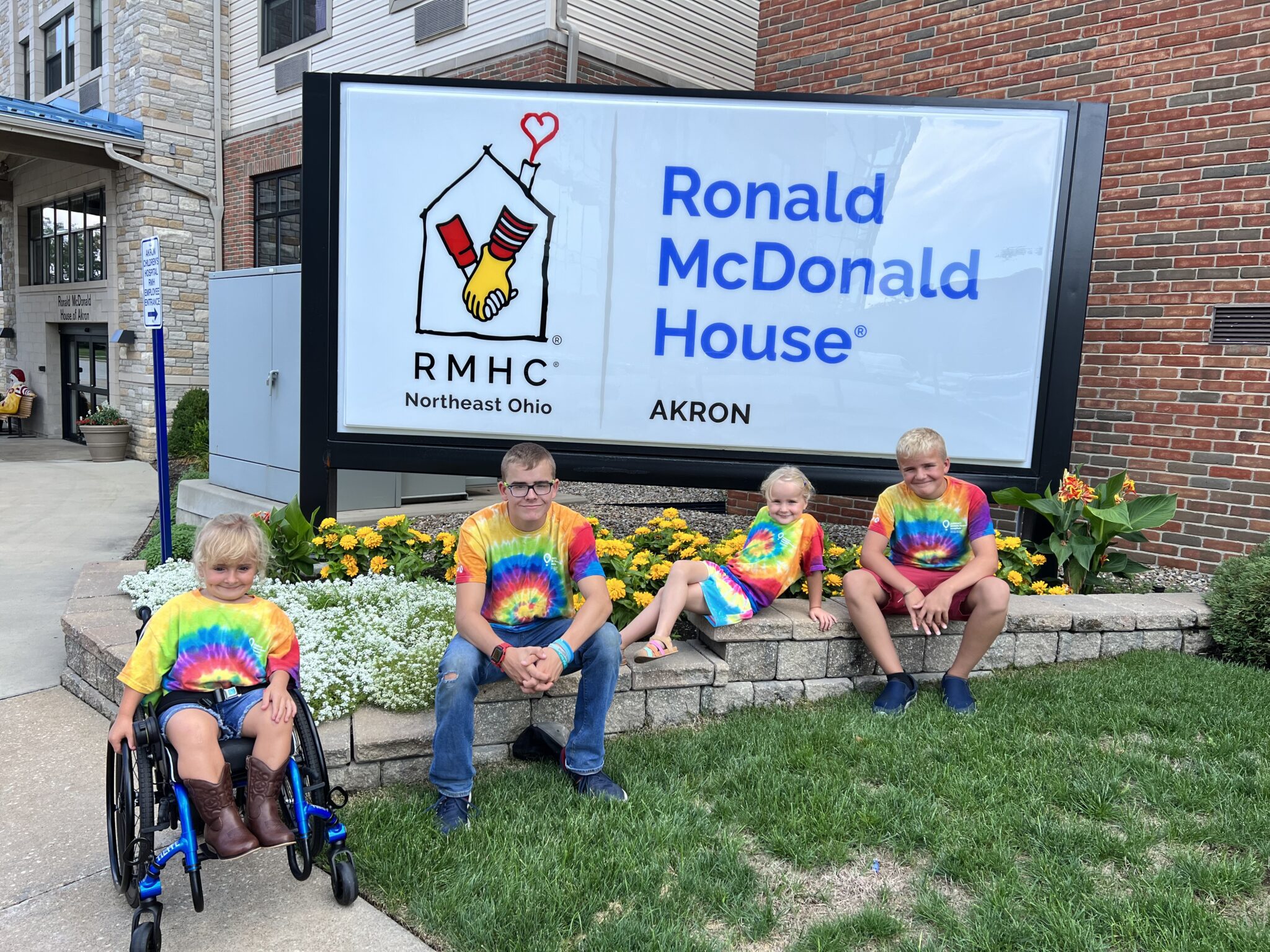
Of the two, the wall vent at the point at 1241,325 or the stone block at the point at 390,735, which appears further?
the wall vent at the point at 1241,325

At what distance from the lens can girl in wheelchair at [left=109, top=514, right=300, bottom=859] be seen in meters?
2.31

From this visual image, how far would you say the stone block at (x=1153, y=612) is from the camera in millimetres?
4488

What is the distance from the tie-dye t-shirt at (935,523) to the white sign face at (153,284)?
400 centimetres

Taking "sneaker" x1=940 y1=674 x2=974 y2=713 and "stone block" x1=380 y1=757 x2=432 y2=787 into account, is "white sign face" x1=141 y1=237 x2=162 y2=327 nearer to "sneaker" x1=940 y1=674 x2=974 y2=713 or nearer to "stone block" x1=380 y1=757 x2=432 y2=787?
"stone block" x1=380 y1=757 x2=432 y2=787

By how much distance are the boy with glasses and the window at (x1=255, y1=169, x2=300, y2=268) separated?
1086 centimetres

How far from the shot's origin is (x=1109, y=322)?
6547 mm

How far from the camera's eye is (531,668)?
2.91 m

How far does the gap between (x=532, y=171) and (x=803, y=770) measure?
11.1ft

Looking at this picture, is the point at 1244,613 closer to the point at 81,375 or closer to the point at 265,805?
the point at 265,805

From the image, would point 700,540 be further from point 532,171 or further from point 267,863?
point 267,863

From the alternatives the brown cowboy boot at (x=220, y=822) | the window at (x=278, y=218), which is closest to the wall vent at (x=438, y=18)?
the window at (x=278, y=218)

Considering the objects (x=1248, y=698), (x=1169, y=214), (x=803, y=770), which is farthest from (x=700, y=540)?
(x=1169, y=214)

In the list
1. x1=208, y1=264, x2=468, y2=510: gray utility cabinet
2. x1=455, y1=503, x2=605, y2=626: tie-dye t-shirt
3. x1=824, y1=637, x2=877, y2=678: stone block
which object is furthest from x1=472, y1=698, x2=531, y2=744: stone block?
x1=208, y1=264, x2=468, y2=510: gray utility cabinet

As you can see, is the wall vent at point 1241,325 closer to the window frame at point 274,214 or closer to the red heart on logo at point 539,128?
the red heart on logo at point 539,128
